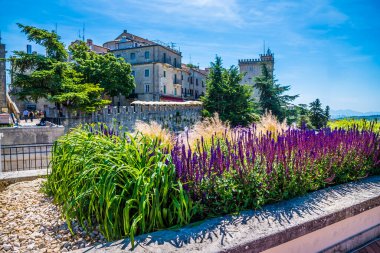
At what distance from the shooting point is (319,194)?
2262 millimetres

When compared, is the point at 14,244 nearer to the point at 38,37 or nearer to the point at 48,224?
the point at 48,224

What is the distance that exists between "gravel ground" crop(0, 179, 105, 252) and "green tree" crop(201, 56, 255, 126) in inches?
1026

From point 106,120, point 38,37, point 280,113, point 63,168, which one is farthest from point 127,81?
point 63,168

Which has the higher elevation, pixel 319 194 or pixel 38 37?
pixel 38 37

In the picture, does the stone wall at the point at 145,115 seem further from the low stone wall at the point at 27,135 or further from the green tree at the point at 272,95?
the low stone wall at the point at 27,135

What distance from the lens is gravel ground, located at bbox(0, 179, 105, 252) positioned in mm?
1931

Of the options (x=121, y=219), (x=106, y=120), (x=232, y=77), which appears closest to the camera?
(x=121, y=219)

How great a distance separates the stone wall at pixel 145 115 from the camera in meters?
24.2

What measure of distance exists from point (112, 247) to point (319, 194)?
1753 mm

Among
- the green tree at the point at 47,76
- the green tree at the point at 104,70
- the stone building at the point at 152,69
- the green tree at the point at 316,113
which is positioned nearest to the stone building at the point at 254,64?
the stone building at the point at 152,69

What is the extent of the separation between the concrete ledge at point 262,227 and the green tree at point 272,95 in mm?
28788

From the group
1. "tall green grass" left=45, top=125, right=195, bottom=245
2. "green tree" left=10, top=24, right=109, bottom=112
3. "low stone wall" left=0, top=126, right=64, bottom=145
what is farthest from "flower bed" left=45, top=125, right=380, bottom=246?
"green tree" left=10, top=24, right=109, bottom=112

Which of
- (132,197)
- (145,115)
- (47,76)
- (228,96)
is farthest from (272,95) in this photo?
(132,197)

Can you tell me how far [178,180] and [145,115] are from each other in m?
26.8
